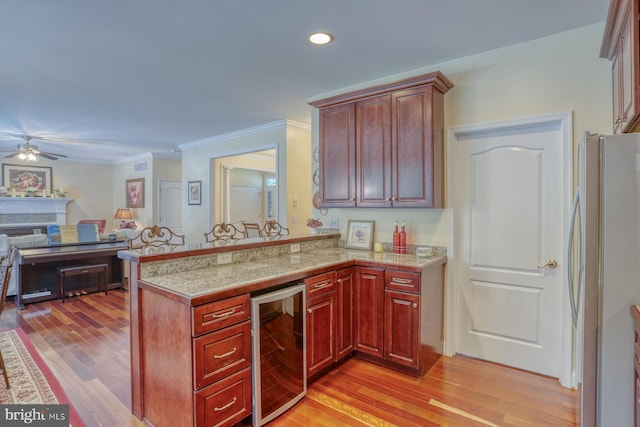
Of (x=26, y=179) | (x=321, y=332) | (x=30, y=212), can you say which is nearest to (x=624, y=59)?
(x=321, y=332)

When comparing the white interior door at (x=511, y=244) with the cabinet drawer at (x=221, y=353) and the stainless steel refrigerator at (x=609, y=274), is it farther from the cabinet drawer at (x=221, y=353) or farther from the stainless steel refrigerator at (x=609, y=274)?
the cabinet drawer at (x=221, y=353)

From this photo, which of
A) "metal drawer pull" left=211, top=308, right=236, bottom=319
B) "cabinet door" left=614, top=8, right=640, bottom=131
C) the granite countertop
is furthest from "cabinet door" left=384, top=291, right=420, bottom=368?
"cabinet door" left=614, top=8, right=640, bottom=131

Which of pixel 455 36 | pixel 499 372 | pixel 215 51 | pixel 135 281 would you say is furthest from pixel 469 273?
pixel 215 51

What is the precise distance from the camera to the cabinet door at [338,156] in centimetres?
325

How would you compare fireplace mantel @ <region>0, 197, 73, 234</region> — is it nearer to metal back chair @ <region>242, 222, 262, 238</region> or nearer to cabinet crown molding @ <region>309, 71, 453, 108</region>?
metal back chair @ <region>242, 222, 262, 238</region>

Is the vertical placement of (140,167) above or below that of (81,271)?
above

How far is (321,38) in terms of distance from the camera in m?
2.55

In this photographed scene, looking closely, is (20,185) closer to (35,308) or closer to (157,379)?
(35,308)

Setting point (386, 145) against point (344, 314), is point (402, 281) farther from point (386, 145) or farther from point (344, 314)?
point (386, 145)

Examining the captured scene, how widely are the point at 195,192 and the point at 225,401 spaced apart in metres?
5.01

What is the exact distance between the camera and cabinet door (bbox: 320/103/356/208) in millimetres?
3250

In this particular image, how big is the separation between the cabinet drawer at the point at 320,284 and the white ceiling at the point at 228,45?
5.95 ft

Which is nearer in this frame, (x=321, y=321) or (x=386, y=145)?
(x=321, y=321)

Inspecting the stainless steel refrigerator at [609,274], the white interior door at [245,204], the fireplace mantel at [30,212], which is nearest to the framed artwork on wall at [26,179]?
the fireplace mantel at [30,212]
